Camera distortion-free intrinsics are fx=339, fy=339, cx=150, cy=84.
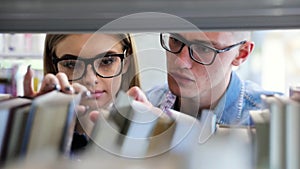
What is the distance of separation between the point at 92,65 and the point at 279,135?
496mm

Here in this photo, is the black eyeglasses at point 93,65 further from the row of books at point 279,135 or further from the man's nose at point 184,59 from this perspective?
the row of books at point 279,135

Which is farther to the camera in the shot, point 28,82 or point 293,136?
point 28,82

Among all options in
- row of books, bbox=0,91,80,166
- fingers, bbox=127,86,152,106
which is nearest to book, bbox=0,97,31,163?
row of books, bbox=0,91,80,166

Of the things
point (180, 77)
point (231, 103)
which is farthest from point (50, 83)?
point (231, 103)

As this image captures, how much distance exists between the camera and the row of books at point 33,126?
0.82 metres

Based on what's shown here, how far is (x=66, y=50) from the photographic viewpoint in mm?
899

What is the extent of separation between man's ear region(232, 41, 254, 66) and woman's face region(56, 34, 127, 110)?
0.96 feet

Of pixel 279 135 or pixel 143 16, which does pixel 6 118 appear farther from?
pixel 279 135

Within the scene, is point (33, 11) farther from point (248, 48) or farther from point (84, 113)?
point (248, 48)

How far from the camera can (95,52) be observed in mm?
894

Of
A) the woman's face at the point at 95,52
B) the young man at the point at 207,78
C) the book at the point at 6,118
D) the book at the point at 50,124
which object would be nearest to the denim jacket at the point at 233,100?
the young man at the point at 207,78

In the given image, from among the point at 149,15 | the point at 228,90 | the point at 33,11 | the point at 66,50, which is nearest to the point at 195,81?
the point at 228,90

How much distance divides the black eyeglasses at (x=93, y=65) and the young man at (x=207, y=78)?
11 centimetres

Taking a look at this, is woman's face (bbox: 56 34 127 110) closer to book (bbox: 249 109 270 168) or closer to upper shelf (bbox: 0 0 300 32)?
upper shelf (bbox: 0 0 300 32)
